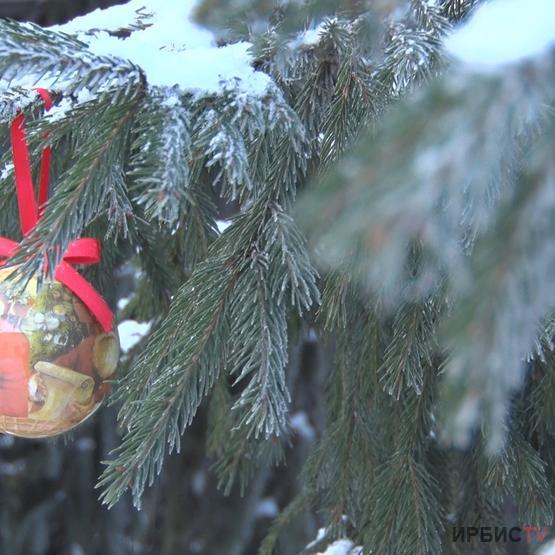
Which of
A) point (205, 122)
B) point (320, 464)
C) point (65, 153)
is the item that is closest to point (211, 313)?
point (205, 122)

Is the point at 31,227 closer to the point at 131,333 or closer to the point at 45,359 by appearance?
the point at 45,359

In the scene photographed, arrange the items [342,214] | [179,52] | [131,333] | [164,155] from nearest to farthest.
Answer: [342,214], [164,155], [179,52], [131,333]

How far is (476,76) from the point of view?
371 mm

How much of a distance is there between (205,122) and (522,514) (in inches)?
27.2

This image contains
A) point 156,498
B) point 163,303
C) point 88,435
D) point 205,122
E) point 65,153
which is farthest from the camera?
point 156,498

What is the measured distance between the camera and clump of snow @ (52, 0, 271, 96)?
69 cm

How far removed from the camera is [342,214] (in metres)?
0.36

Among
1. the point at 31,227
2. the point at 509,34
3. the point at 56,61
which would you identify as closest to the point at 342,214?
the point at 509,34

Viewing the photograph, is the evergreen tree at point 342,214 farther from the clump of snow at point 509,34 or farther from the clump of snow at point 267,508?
the clump of snow at point 267,508

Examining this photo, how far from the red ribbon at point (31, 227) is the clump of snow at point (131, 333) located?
700 millimetres

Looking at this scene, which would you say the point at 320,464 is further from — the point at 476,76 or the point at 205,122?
the point at 476,76

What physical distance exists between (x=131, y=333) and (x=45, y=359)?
84 cm

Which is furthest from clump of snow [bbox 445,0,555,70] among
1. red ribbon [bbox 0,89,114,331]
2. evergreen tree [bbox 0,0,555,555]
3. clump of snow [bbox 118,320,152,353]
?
clump of snow [bbox 118,320,152,353]

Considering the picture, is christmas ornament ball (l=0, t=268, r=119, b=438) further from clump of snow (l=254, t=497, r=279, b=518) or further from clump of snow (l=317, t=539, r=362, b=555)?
clump of snow (l=254, t=497, r=279, b=518)
